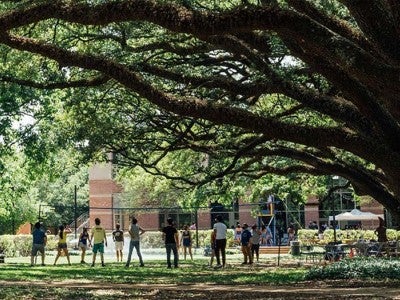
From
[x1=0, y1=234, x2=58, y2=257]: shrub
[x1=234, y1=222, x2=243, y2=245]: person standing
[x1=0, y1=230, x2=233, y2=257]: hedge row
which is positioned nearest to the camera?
[x1=0, y1=234, x2=58, y2=257]: shrub

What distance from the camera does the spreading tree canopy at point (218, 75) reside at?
27.0ft

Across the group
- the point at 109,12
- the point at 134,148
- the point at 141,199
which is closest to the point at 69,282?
the point at 134,148

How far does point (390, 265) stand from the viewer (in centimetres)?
1727

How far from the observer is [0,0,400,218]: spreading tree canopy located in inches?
324

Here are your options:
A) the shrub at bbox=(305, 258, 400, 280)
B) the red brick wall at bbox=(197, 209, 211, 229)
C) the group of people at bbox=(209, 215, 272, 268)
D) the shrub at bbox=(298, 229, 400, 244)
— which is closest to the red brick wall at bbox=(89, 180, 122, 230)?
the red brick wall at bbox=(197, 209, 211, 229)

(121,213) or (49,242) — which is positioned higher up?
(121,213)

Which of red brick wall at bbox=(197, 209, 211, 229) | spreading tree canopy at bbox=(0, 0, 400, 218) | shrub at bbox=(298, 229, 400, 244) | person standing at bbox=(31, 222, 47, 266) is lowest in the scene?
shrub at bbox=(298, 229, 400, 244)

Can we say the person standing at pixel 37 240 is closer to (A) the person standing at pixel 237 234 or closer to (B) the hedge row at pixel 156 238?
(B) the hedge row at pixel 156 238

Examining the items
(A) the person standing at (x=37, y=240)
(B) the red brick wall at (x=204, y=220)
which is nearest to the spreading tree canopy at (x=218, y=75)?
(A) the person standing at (x=37, y=240)

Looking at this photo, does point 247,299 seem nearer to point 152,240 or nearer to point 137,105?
point 137,105

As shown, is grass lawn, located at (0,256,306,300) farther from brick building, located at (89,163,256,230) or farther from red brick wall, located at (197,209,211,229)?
red brick wall, located at (197,209,211,229)

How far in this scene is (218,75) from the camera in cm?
1678

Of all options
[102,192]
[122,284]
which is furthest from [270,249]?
[122,284]

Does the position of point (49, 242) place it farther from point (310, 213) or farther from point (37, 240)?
point (310, 213)
